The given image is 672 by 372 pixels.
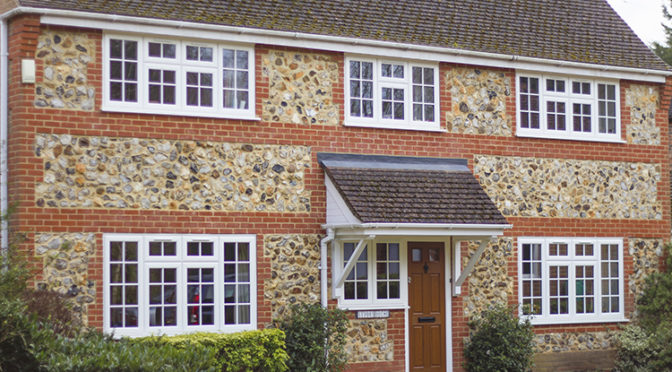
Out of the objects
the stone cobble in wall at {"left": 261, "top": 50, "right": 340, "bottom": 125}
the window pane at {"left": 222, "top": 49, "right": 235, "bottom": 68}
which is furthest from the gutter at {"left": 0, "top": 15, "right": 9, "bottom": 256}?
the stone cobble in wall at {"left": 261, "top": 50, "right": 340, "bottom": 125}

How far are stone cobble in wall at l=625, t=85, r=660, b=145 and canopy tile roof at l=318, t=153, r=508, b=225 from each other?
4.46 m

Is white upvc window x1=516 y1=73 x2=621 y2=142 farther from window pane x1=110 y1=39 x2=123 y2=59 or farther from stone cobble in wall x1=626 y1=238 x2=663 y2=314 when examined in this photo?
window pane x1=110 y1=39 x2=123 y2=59

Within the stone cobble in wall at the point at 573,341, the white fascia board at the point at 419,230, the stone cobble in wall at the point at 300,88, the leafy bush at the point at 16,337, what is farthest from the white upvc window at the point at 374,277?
the leafy bush at the point at 16,337

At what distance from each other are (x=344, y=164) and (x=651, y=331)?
294 inches

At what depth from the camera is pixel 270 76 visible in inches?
634

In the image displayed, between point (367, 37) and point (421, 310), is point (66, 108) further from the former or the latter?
point (421, 310)

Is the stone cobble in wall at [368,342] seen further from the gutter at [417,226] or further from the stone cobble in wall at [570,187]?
the stone cobble in wall at [570,187]

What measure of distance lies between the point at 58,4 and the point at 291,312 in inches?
254

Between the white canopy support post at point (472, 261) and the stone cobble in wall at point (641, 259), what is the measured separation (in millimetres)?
4239

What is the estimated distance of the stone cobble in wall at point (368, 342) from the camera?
16.3m

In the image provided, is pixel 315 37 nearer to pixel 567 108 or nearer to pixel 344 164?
pixel 344 164

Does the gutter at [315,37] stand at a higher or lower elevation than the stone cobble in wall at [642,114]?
higher

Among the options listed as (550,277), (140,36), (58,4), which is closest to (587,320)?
(550,277)

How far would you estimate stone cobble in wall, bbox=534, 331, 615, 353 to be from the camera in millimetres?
18250
